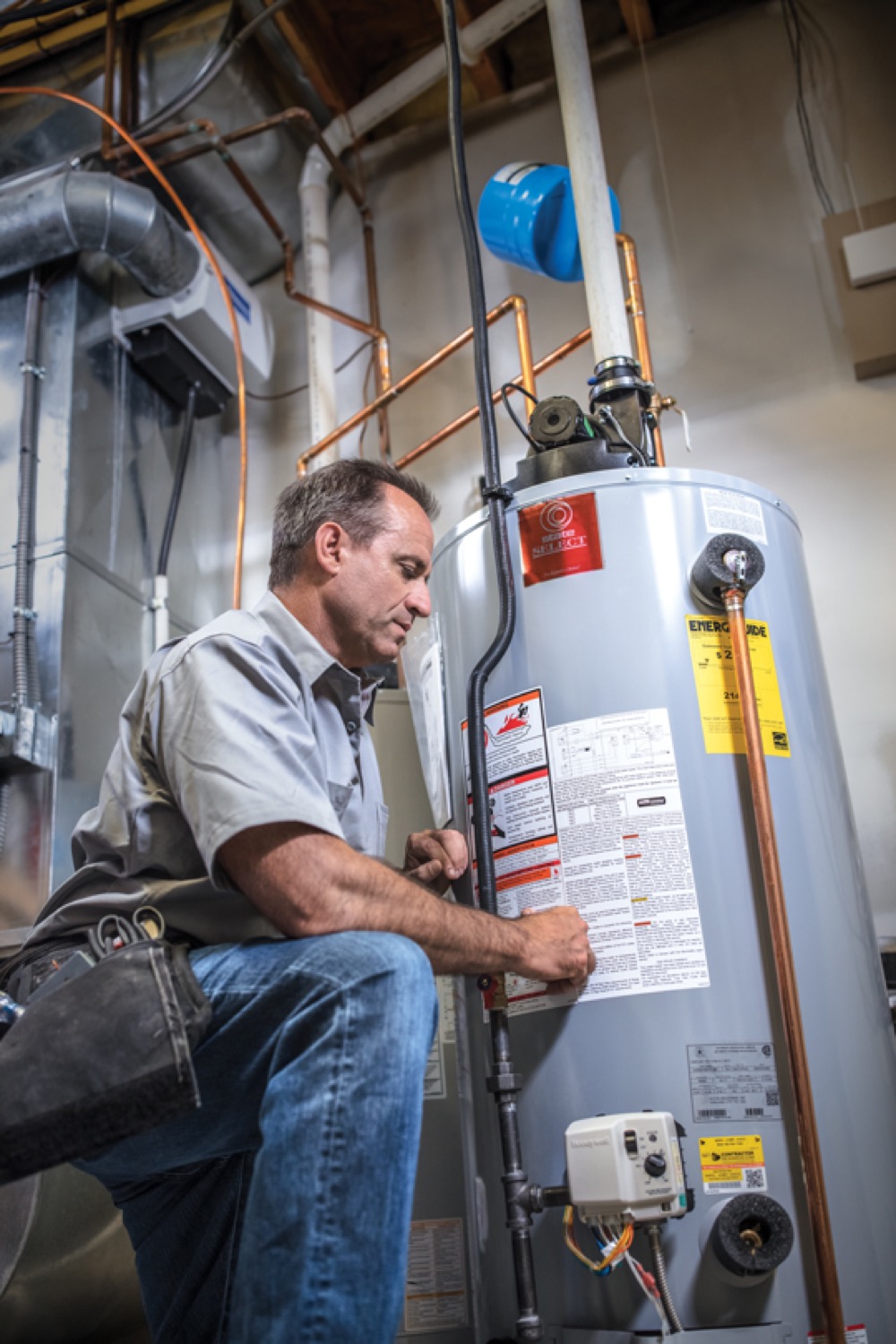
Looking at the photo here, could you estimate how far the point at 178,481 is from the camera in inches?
117

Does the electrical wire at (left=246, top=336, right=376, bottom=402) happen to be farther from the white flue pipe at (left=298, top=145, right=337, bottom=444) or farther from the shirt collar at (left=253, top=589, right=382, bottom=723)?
→ the shirt collar at (left=253, top=589, right=382, bottom=723)

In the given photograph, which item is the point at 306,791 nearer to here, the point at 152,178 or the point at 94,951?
the point at 94,951

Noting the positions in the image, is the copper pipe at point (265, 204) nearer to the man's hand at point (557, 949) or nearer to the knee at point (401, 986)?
the man's hand at point (557, 949)

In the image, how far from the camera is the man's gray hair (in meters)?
1.62

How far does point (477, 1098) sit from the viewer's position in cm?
153

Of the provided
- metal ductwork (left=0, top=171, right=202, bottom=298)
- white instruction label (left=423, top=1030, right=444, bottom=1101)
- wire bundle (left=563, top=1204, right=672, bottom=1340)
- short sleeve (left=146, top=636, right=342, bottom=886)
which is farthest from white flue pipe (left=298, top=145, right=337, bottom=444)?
wire bundle (left=563, top=1204, right=672, bottom=1340)

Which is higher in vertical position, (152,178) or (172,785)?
(152,178)

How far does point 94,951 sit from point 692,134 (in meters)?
2.58

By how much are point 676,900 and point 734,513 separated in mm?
575

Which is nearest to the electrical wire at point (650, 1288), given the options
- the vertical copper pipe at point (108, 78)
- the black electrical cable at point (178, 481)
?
the black electrical cable at point (178, 481)

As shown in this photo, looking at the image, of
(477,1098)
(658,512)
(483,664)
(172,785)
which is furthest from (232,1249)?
(658,512)

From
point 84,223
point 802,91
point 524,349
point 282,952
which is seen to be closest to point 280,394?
point 84,223

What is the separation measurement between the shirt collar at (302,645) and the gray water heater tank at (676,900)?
26 centimetres

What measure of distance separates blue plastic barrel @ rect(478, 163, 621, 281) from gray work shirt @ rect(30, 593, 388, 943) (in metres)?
1.41
